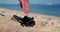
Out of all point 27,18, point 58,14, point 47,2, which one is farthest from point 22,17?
point 58,14

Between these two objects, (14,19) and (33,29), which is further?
(14,19)

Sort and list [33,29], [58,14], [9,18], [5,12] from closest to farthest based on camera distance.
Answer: [33,29] < [9,18] < [5,12] < [58,14]

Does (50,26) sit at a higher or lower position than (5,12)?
lower

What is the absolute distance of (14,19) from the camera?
3.25m

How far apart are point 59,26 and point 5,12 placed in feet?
3.50

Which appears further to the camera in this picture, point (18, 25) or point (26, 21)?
point (26, 21)

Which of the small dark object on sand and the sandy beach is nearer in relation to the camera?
the sandy beach

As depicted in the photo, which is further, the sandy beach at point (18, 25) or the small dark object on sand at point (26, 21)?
the small dark object on sand at point (26, 21)

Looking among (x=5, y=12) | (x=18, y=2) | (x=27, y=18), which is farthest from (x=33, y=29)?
(x=5, y=12)

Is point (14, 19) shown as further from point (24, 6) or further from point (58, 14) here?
point (58, 14)

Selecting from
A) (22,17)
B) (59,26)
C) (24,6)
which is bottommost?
(59,26)

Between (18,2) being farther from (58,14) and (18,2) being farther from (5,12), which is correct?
(58,14)

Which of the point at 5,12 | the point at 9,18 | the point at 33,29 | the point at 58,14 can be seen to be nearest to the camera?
the point at 33,29

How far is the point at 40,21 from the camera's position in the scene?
11.6 ft
